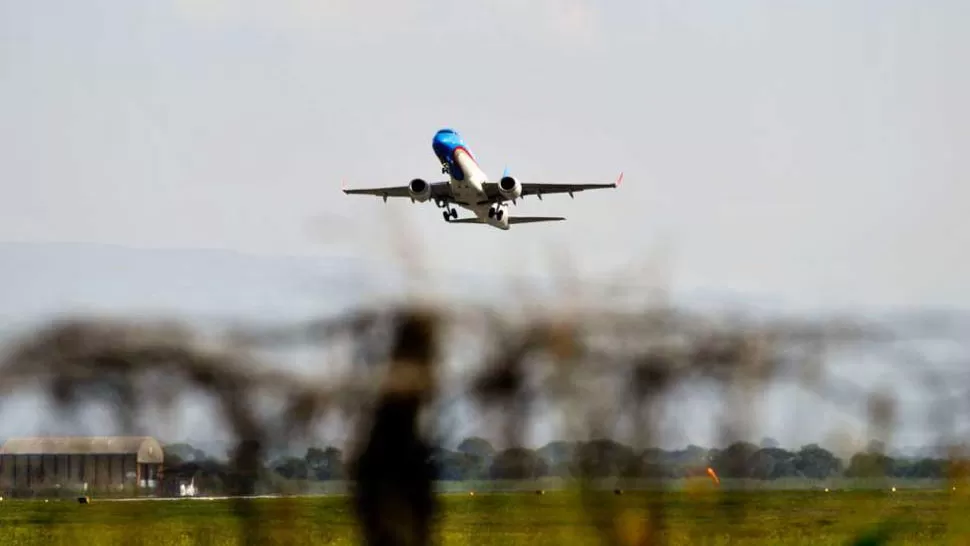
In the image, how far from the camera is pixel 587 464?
16.4m

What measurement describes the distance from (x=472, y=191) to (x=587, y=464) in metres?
93.0

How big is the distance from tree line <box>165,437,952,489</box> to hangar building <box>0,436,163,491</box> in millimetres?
558

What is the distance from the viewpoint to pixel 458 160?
10850 cm

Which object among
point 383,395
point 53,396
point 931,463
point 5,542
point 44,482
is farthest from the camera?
point 5,542

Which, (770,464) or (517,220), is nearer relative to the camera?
(770,464)

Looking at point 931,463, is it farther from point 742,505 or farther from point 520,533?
point 520,533

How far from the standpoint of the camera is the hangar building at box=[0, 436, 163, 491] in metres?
18.8

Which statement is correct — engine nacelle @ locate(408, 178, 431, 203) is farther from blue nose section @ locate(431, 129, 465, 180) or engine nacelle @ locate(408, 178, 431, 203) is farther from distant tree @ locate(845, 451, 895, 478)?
distant tree @ locate(845, 451, 895, 478)

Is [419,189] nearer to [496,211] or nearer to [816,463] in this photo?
[496,211]

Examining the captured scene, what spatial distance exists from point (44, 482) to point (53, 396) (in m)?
9.15

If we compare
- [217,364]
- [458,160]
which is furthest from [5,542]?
[458,160]

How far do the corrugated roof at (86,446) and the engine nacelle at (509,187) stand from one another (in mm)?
86834

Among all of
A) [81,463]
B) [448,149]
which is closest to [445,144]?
[448,149]

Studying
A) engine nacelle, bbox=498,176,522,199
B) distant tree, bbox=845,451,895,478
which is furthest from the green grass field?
engine nacelle, bbox=498,176,522,199
